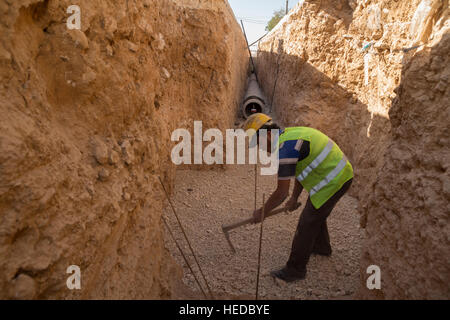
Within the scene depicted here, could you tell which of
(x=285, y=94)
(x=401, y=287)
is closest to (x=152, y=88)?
(x=401, y=287)

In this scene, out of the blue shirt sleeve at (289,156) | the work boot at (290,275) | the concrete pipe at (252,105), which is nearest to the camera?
the blue shirt sleeve at (289,156)

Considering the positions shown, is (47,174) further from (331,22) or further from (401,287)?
(331,22)

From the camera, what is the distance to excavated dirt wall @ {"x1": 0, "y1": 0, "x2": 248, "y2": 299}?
3.91 ft

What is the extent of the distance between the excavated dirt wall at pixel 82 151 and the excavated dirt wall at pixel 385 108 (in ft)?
5.79

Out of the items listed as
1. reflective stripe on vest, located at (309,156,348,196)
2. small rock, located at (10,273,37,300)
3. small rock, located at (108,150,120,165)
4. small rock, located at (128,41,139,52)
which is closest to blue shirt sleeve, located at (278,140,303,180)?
reflective stripe on vest, located at (309,156,348,196)

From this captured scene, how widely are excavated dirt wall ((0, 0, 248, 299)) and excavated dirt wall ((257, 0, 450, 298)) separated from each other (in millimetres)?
1766

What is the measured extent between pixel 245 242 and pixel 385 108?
2829 mm

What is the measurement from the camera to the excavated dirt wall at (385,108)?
161 centimetres

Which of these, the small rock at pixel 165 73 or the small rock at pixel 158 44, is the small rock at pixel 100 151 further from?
the small rock at pixel 165 73

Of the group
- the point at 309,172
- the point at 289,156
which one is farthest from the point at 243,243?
the point at 289,156

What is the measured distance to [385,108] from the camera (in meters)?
4.09

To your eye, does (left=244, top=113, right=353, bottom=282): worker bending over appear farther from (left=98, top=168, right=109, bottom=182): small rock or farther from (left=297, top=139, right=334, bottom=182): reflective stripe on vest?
(left=98, top=168, right=109, bottom=182): small rock

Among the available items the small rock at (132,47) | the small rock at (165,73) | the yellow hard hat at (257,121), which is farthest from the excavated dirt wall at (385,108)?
the small rock at (165,73)
